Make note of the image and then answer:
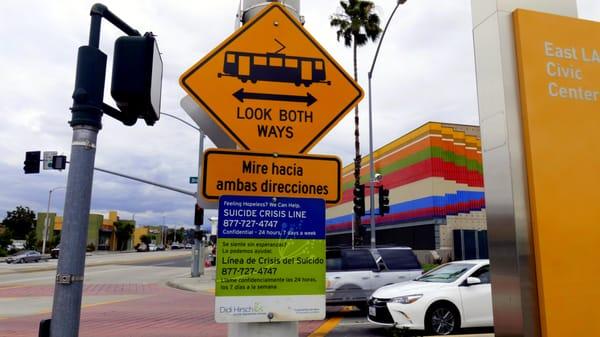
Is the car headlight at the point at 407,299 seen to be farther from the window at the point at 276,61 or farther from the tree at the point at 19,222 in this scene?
the tree at the point at 19,222

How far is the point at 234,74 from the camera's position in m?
2.81

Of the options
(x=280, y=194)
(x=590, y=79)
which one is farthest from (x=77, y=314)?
(x=590, y=79)

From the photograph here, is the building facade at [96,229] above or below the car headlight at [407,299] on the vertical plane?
above

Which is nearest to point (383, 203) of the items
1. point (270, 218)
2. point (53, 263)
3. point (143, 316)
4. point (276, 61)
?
point (143, 316)

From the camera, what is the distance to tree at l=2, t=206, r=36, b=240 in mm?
71750

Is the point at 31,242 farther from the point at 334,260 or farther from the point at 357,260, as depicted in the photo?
the point at 357,260

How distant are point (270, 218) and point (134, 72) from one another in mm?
1027

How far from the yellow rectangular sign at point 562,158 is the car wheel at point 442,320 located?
5964 mm

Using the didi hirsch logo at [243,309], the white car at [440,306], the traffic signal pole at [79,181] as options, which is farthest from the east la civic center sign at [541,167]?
the white car at [440,306]

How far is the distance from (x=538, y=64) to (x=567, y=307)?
1.71 metres

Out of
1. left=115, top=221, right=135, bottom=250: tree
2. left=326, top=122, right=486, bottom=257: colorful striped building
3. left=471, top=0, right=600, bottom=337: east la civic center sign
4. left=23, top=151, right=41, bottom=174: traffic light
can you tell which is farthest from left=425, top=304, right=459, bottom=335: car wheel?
left=115, top=221, right=135, bottom=250: tree

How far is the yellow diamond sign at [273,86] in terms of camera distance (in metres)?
2.75

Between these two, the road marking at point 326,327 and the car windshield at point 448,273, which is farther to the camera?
the car windshield at point 448,273

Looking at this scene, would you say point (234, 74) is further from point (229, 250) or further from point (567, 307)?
point (567, 307)
